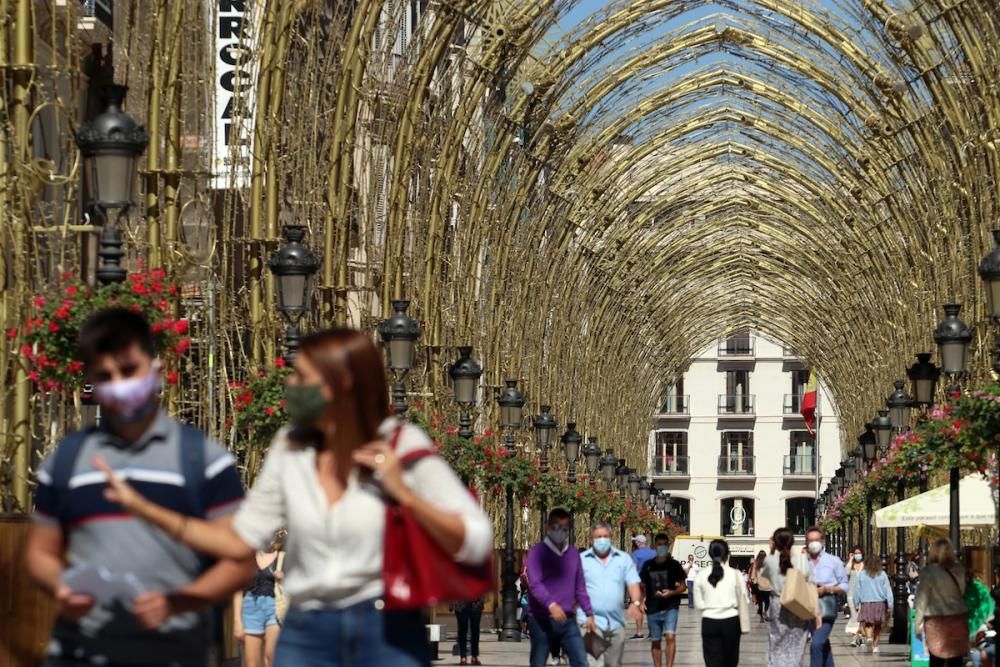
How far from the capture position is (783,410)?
123 m

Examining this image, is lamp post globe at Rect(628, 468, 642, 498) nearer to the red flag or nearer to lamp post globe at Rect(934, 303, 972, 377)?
the red flag

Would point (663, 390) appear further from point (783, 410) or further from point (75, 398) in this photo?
point (75, 398)

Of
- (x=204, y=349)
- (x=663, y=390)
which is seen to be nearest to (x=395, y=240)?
(x=204, y=349)

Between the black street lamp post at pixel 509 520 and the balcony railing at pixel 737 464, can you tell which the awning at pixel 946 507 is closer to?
the black street lamp post at pixel 509 520

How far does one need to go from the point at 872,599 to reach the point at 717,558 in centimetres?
1613

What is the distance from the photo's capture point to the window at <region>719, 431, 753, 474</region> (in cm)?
12175

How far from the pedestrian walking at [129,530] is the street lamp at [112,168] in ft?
22.7

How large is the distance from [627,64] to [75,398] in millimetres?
30623

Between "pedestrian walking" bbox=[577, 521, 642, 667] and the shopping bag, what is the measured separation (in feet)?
8.35

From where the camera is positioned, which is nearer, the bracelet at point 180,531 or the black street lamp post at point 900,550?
the bracelet at point 180,531

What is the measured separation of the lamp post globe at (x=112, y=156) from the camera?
1313cm

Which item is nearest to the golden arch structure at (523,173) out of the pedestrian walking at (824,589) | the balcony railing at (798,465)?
the pedestrian walking at (824,589)

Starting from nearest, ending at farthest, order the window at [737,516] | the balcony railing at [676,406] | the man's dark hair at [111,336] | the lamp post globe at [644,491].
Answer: the man's dark hair at [111,336] < the lamp post globe at [644,491] < the window at [737,516] < the balcony railing at [676,406]

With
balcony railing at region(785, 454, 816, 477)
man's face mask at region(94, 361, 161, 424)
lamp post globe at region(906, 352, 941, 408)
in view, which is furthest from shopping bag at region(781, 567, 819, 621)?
balcony railing at region(785, 454, 816, 477)
